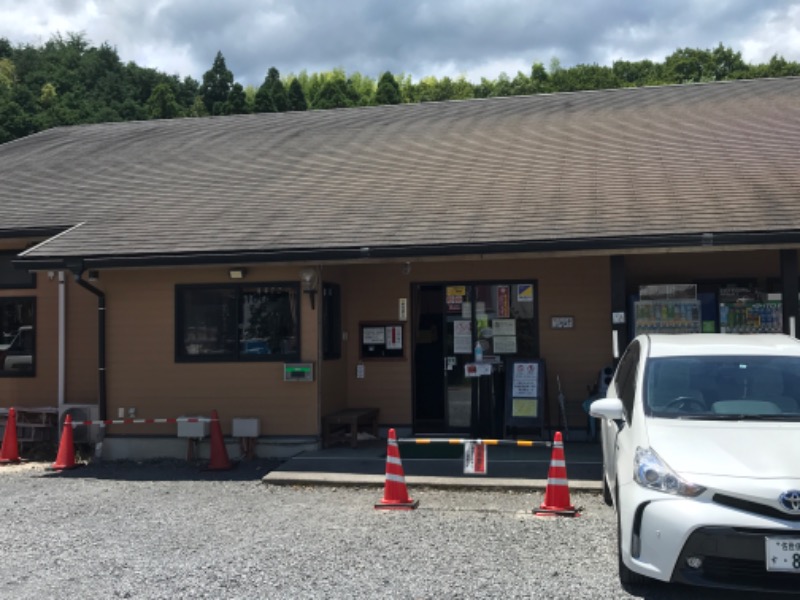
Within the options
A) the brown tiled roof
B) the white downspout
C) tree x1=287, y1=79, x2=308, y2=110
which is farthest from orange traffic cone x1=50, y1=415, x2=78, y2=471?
tree x1=287, y1=79, x2=308, y2=110

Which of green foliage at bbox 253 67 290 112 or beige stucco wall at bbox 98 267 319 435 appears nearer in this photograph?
beige stucco wall at bbox 98 267 319 435

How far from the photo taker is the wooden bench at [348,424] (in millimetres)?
10766

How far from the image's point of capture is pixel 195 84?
67.5 meters

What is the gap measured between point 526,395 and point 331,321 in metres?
3.03

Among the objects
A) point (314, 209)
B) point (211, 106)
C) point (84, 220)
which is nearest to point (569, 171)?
point (314, 209)

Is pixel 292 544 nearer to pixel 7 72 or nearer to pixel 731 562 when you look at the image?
pixel 731 562

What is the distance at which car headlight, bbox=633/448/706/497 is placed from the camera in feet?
15.7

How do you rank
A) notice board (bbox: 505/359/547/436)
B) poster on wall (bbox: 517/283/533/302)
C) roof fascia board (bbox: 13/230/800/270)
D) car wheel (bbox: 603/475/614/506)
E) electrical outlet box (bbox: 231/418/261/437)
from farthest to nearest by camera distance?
poster on wall (bbox: 517/283/533/302)
notice board (bbox: 505/359/547/436)
electrical outlet box (bbox: 231/418/261/437)
roof fascia board (bbox: 13/230/800/270)
car wheel (bbox: 603/475/614/506)

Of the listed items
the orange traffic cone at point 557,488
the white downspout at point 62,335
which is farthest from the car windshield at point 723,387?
the white downspout at point 62,335

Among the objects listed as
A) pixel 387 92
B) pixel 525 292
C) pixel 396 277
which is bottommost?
pixel 525 292

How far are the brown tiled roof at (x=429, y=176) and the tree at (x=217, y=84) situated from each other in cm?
4504

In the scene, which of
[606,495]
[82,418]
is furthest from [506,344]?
[82,418]

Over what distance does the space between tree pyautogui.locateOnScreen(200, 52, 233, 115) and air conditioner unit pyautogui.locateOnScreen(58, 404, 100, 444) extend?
51.9 m

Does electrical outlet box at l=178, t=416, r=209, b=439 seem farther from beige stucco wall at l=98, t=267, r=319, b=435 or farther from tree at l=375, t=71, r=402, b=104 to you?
tree at l=375, t=71, r=402, b=104
